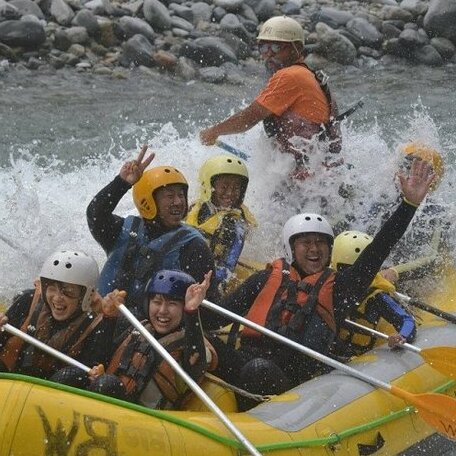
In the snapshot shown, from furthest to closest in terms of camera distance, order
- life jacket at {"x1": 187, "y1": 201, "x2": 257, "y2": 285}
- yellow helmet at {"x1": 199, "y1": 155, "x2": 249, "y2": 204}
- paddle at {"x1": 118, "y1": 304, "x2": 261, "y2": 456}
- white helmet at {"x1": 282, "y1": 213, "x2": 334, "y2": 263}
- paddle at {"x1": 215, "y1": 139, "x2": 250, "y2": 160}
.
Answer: paddle at {"x1": 215, "y1": 139, "x2": 250, "y2": 160}, yellow helmet at {"x1": 199, "y1": 155, "x2": 249, "y2": 204}, life jacket at {"x1": 187, "y1": 201, "x2": 257, "y2": 285}, white helmet at {"x1": 282, "y1": 213, "x2": 334, "y2": 263}, paddle at {"x1": 118, "y1": 304, "x2": 261, "y2": 456}

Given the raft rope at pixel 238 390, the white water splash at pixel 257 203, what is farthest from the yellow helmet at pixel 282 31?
→ the raft rope at pixel 238 390

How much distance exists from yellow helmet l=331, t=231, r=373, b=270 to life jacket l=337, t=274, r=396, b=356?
218 mm

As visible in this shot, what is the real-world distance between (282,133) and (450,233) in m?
1.27

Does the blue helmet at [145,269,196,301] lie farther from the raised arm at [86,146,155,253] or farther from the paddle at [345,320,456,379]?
the paddle at [345,320,456,379]

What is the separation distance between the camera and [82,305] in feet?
14.9

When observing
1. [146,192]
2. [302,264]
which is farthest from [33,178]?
[302,264]

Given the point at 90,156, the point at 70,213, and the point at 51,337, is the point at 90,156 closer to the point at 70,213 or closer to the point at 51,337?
the point at 70,213

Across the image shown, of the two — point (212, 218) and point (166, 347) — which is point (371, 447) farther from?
point (212, 218)

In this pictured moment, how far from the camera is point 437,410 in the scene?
14.7 feet

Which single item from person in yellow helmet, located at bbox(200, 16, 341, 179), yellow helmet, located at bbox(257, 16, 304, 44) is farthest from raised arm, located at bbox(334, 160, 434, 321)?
yellow helmet, located at bbox(257, 16, 304, 44)

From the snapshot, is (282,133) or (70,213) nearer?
(282,133)

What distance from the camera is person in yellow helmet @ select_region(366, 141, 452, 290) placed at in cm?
629

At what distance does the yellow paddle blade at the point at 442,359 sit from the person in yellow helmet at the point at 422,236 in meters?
1.20

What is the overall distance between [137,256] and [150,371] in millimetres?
1112
